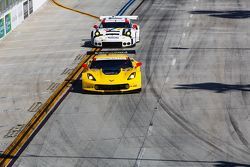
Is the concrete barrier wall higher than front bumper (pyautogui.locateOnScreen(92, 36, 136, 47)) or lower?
lower

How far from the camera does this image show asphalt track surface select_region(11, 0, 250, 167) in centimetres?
1967

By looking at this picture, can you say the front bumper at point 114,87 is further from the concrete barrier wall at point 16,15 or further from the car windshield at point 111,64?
the concrete barrier wall at point 16,15

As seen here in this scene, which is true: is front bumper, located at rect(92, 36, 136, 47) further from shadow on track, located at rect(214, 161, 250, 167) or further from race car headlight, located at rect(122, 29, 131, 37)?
shadow on track, located at rect(214, 161, 250, 167)

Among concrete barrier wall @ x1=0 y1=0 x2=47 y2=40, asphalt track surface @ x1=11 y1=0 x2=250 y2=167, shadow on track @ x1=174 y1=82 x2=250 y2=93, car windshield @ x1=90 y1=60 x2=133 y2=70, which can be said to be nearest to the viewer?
asphalt track surface @ x1=11 y1=0 x2=250 y2=167

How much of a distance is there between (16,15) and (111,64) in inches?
615

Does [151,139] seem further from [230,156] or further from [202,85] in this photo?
[202,85]

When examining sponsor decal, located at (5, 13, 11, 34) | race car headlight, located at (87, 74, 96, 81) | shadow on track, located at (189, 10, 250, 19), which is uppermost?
race car headlight, located at (87, 74, 96, 81)

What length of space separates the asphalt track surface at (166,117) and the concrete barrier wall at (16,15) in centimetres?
722

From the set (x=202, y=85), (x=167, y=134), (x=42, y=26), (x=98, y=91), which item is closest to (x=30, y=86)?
(x=98, y=91)

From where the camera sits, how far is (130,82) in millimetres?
26281

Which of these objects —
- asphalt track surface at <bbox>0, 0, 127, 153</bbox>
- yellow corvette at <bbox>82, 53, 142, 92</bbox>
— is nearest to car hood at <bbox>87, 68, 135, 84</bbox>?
yellow corvette at <bbox>82, 53, 142, 92</bbox>

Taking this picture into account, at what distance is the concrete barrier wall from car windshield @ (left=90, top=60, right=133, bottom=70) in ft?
37.6

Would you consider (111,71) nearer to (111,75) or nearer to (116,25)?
(111,75)

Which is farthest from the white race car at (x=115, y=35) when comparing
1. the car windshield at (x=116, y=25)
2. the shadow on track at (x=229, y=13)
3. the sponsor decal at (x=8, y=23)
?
the shadow on track at (x=229, y=13)
